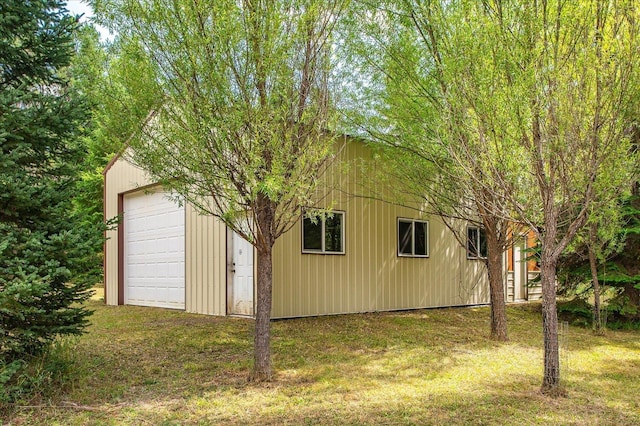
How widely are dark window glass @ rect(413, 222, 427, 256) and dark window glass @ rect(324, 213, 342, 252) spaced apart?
7.81 ft

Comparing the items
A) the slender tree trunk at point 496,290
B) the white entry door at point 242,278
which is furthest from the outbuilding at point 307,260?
the slender tree trunk at point 496,290

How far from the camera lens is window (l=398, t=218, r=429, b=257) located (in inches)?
437

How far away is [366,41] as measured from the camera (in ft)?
21.1

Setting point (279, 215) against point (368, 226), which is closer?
point (279, 215)

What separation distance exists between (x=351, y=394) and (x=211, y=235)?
5729mm

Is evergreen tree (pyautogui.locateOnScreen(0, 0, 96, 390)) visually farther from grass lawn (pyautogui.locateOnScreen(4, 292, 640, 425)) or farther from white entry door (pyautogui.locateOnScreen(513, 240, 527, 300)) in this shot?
white entry door (pyautogui.locateOnScreen(513, 240, 527, 300))

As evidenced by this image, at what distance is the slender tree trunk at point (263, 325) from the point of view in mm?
5037

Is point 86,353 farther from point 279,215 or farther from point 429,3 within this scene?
point 429,3

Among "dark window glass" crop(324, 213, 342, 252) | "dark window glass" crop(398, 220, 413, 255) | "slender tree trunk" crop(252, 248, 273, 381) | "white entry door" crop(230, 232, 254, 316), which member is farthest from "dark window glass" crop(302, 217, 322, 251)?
"slender tree trunk" crop(252, 248, 273, 381)

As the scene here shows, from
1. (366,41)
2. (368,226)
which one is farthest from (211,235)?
(366,41)

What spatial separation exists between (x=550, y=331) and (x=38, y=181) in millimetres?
5015

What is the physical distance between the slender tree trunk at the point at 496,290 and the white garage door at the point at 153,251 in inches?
247

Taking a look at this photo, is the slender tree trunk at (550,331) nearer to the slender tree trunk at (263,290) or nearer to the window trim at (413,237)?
the slender tree trunk at (263,290)

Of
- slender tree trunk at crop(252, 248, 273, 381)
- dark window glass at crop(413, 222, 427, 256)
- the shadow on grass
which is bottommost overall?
the shadow on grass
